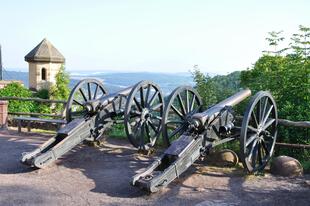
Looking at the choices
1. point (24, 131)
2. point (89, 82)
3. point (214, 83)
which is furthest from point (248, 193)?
point (214, 83)

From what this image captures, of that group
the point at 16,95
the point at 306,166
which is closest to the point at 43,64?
the point at 16,95

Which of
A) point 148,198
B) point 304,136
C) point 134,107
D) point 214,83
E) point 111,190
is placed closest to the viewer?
point 148,198

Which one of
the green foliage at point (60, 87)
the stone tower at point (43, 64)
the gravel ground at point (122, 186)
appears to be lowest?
the gravel ground at point (122, 186)

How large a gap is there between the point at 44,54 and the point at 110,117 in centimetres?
1728

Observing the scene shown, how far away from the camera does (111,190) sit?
5.58 m

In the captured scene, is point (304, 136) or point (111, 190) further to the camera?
point (304, 136)

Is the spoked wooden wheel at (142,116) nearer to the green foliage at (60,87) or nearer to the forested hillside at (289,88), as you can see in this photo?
the forested hillside at (289,88)

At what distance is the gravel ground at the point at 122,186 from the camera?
515cm

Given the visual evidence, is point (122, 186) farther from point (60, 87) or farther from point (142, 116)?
point (60, 87)

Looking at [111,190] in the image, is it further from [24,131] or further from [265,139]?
[24,131]

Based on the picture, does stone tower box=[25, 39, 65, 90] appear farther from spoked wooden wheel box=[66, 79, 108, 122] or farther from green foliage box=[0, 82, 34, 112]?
spoked wooden wheel box=[66, 79, 108, 122]

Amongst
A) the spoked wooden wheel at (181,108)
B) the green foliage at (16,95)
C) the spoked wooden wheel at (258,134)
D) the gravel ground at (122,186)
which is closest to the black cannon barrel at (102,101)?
Result: the gravel ground at (122,186)

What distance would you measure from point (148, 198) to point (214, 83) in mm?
8072

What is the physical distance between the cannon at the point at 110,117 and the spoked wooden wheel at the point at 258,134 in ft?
6.54
